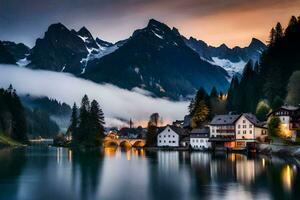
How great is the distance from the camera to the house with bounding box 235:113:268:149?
13525 cm

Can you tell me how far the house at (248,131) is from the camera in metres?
135

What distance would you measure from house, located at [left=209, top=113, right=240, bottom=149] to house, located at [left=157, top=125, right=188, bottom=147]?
1631 cm

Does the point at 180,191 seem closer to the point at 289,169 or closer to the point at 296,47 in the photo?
the point at 289,169

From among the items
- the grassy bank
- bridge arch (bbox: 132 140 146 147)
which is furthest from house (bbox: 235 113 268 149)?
the grassy bank

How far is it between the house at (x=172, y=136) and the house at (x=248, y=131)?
2499 cm

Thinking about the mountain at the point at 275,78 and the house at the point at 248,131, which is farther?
the mountain at the point at 275,78

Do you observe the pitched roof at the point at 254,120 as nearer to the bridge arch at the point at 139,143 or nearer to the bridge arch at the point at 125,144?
the bridge arch at the point at 139,143

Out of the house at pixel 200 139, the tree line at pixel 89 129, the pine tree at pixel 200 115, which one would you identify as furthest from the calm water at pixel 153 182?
the tree line at pixel 89 129

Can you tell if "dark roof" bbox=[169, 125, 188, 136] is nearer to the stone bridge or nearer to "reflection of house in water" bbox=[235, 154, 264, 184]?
the stone bridge

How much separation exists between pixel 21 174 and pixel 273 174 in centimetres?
3676

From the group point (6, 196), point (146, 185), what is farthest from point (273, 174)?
point (6, 196)

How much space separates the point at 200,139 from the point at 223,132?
26.4 ft

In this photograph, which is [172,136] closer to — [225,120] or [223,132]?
[223,132]

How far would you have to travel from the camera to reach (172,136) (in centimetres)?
16188
